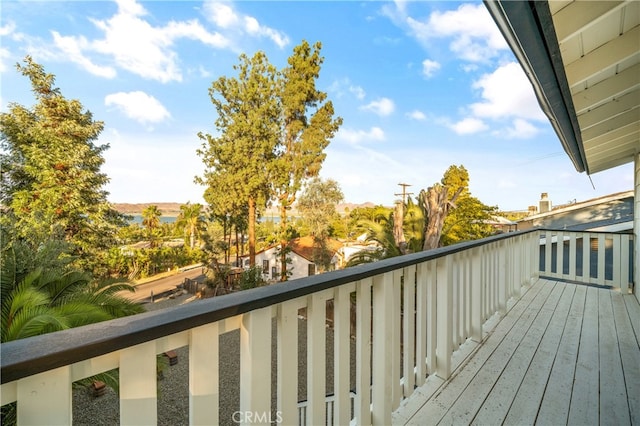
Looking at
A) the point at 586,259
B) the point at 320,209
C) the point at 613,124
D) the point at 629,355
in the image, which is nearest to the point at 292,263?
the point at 320,209

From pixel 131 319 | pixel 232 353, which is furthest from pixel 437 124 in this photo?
pixel 131 319

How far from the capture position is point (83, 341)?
0.54m

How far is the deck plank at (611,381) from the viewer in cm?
159

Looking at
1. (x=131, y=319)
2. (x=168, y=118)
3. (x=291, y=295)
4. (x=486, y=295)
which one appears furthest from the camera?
(x=168, y=118)

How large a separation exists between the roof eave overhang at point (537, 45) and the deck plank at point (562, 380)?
6.05 ft

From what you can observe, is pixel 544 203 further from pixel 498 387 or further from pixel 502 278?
pixel 498 387

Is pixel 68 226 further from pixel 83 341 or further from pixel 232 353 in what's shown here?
pixel 83 341

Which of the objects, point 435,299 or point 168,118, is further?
point 168,118

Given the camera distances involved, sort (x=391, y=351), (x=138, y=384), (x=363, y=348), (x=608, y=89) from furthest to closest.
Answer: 1. (x=608, y=89)
2. (x=391, y=351)
3. (x=363, y=348)
4. (x=138, y=384)

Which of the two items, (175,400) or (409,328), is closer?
(409,328)

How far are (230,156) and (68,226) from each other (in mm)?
7045

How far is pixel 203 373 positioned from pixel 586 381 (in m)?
2.47

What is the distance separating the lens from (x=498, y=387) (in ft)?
5.96

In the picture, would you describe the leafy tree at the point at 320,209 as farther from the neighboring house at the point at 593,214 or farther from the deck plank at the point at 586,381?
the deck plank at the point at 586,381
